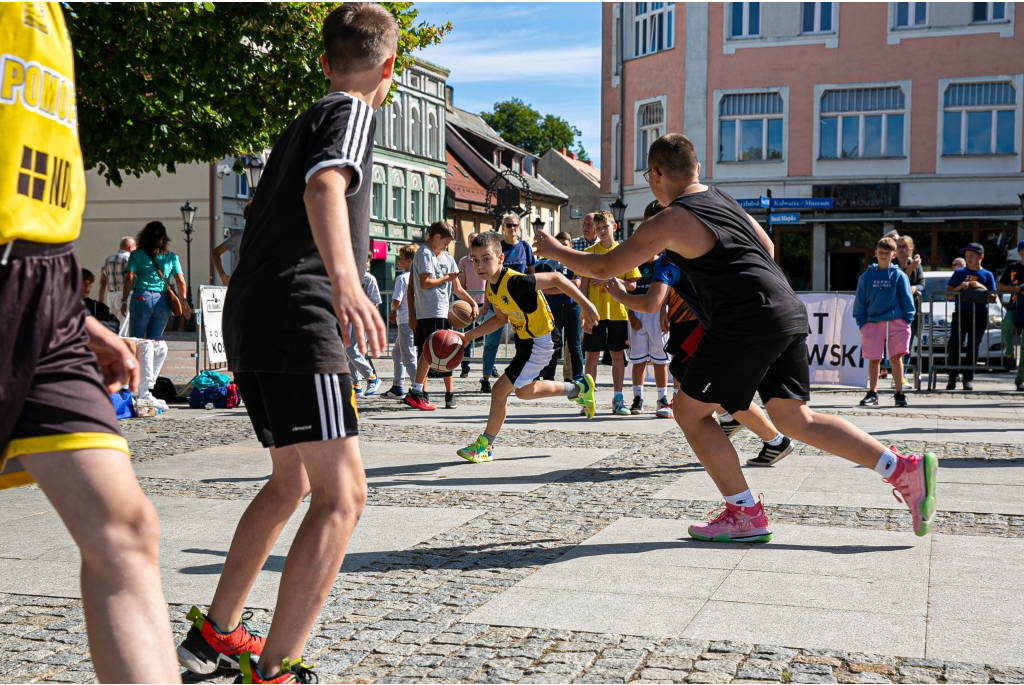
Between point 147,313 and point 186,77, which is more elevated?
point 186,77

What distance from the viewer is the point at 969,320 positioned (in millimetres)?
15688

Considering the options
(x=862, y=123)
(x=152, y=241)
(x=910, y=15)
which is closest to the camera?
(x=152, y=241)

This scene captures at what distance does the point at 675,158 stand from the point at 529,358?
10.6 feet

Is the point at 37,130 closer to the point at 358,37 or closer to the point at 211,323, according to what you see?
the point at 358,37

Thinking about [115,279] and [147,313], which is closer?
[147,313]

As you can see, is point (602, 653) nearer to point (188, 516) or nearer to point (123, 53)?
point (188, 516)

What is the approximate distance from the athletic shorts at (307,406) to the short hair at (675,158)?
9.10ft

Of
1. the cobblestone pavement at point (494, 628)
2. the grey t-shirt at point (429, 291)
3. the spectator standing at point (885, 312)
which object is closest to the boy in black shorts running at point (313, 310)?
the cobblestone pavement at point (494, 628)

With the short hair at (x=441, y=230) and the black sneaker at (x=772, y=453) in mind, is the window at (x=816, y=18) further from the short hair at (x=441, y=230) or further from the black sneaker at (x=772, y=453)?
the black sneaker at (x=772, y=453)

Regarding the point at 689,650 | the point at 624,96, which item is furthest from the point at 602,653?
the point at 624,96

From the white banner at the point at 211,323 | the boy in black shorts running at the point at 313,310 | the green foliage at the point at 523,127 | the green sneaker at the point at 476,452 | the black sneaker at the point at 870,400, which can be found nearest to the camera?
the boy in black shorts running at the point at 313,310

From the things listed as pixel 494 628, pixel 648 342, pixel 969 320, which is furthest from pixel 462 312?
pixel 969 320

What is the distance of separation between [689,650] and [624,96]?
4054 centimetres

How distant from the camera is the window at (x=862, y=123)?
36.4m
